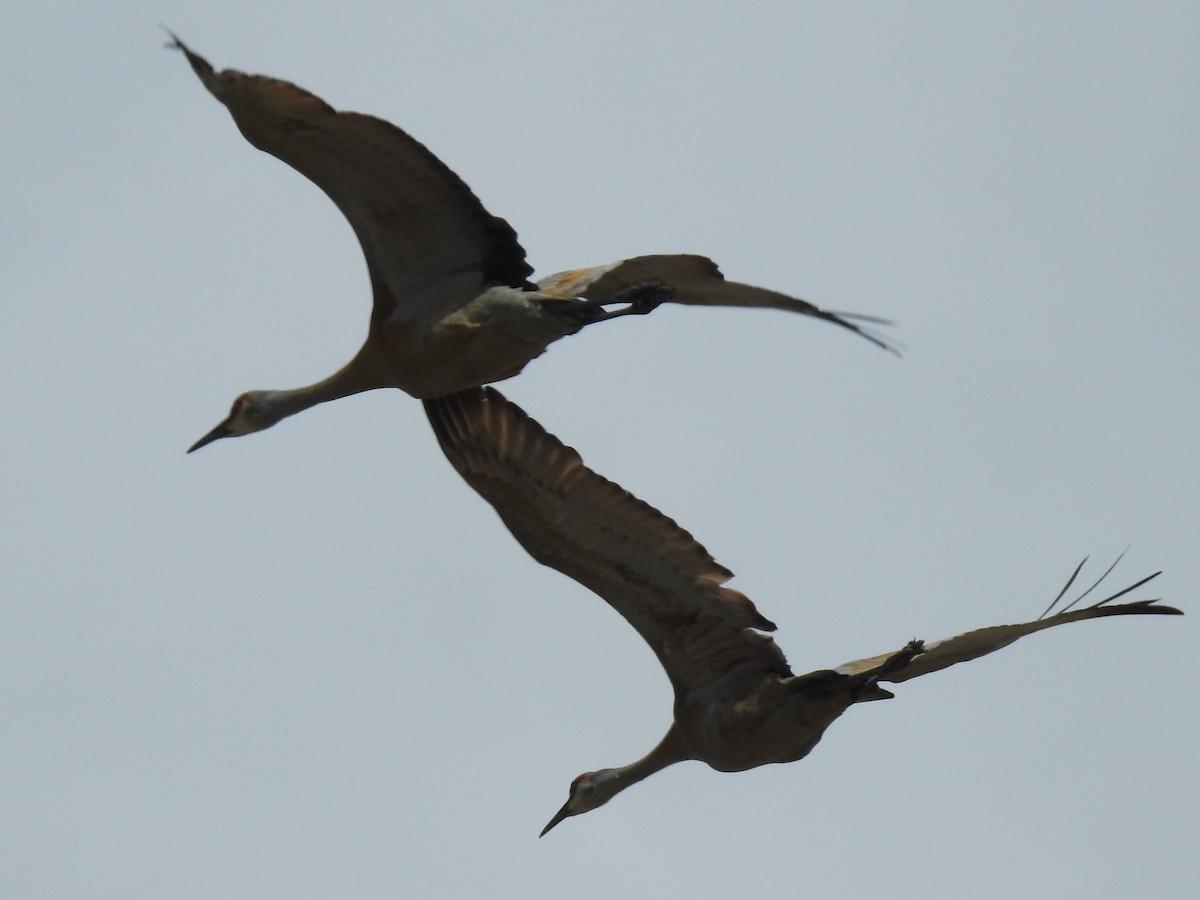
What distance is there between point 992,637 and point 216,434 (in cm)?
586

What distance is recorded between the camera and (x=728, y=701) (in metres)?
19.4

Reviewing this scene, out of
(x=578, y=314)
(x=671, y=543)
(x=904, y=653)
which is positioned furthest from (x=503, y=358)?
(x=904, y=653)

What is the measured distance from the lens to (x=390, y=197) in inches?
723

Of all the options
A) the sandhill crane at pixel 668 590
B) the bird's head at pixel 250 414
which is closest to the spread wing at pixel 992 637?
the sandhill crane at pixel 668 590

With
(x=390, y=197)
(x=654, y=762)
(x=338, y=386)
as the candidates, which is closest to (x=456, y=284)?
(x=390, y=197)


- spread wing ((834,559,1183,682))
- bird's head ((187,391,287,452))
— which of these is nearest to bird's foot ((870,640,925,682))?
spread wing ((834,559,1183,682))

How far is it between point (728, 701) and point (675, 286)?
3.02m

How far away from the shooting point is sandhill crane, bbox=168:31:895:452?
1825cm

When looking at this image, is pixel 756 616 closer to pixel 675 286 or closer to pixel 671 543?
pixel 671 543

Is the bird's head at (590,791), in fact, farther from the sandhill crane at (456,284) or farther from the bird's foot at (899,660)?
the sandhill crane at (456,284)

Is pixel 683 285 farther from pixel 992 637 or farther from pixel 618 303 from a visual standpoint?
pixel 992 637

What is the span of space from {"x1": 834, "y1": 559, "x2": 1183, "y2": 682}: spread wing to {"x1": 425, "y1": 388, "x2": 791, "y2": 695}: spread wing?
92cm

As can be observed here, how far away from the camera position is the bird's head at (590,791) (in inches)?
798

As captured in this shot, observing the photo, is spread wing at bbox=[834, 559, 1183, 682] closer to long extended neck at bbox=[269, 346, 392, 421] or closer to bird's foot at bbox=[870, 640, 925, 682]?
bird's foot at bbox=[870, 640, 925, 682]
